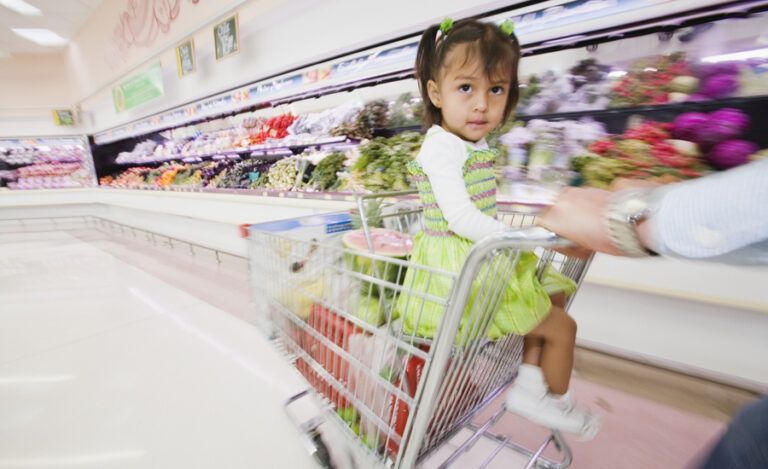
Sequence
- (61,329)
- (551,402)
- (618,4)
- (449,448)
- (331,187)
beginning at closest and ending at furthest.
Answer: (551,402)
(449,448)
(618,4)
(61,329)
(331,187)

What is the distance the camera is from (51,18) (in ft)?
19.1

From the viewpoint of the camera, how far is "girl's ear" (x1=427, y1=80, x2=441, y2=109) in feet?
3.14

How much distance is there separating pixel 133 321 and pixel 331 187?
1.68m

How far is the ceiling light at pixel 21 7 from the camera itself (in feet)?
17.1

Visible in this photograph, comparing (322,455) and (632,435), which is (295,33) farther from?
(632,435)

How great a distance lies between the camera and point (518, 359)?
1.06 metres

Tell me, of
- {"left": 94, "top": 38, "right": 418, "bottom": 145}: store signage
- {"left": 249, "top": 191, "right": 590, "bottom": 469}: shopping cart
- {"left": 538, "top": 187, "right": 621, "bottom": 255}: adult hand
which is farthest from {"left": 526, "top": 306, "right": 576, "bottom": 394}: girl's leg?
{"left": 94, "top": 38, "right": 418, "bottom": 145}: store signage

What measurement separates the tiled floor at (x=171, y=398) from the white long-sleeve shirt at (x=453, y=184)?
0.87m

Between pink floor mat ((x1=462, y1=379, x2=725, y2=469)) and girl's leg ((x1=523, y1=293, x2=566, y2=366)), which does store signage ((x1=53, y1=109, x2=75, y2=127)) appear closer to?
pink floor mat ((x1=462, y1=379, x2=725, y2=469))

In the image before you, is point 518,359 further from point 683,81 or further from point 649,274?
point 683,81

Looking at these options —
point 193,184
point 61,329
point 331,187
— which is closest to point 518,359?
point 331,187

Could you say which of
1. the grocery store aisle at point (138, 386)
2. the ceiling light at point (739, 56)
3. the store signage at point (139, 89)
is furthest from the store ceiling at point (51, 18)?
the ceiling light at point (739, 56)

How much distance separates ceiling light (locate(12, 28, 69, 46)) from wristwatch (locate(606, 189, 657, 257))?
956 centimetres

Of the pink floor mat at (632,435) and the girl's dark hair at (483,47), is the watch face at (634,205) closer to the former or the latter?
the girl's dark hair at (483,47)
